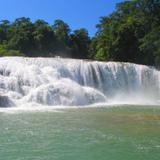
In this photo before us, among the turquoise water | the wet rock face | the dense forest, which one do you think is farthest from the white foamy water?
the dense forest

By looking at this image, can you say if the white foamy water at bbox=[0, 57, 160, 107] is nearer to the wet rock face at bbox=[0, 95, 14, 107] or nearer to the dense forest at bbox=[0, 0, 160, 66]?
the wet rock face at bbox=[0, 95, 14, 107]

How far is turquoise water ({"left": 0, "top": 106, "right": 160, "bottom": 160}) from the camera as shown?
36.8 feet

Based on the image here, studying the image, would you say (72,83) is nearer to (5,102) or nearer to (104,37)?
(5,102)

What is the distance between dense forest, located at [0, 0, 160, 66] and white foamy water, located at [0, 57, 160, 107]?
9777 mm

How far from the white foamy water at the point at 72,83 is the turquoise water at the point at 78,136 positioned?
5834 mm

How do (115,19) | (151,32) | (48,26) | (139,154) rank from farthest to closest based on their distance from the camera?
(48,26) < (115,19) < (151,32) < (139,154)

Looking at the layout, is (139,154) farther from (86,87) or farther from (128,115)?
(86,87)

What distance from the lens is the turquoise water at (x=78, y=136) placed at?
11.2 m

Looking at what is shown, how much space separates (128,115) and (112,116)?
35.9 inches

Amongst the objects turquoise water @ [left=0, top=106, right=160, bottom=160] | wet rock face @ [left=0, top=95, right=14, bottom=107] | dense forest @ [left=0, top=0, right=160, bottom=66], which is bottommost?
turquoise water @ [left=0, top=106, right=160, bottom=160]

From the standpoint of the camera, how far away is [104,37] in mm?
47625

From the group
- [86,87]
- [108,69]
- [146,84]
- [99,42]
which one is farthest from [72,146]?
[99,42]

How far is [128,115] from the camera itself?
19.4 metres

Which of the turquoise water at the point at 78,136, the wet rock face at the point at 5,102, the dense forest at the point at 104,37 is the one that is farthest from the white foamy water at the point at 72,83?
the dense forest at the point at 104,37
